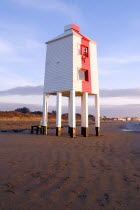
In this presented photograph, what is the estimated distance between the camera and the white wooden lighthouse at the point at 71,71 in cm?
1945

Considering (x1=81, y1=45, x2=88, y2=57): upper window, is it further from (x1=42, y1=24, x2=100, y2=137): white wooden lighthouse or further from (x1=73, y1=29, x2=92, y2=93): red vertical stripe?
(x1=73, y1=29, x2=92, y2=93): red vertical stripe

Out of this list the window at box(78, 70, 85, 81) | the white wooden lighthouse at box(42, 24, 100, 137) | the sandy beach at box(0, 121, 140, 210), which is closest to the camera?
the sandy beach at box(0, 121, 140, 210)

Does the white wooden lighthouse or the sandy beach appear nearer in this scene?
the sandy beach

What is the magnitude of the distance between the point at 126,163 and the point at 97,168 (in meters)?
1.62

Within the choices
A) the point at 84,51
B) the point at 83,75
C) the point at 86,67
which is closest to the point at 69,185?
the point at 83,75

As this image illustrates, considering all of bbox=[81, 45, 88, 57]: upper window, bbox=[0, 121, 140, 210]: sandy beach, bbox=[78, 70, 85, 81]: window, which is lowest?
bbox=[0, 121, 140, 210]: sandy beach

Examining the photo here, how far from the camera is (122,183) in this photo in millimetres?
5422

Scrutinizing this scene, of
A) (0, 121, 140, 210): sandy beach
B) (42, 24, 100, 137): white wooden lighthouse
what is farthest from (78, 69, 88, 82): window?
(0, 121, 140, 210): sandy beach

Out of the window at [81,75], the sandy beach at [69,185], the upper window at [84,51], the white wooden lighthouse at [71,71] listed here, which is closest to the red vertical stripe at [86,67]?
the white wooden lighthouse at [71,71]

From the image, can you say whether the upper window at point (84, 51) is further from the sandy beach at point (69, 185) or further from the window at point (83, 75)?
the sandy beach at point (69, 185)

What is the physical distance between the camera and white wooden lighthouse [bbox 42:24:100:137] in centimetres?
1945

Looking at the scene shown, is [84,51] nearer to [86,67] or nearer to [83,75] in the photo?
[86,67]

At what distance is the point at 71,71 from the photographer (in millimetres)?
19312

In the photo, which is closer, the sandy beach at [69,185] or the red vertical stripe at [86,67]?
the sandy beach at [69,185]
